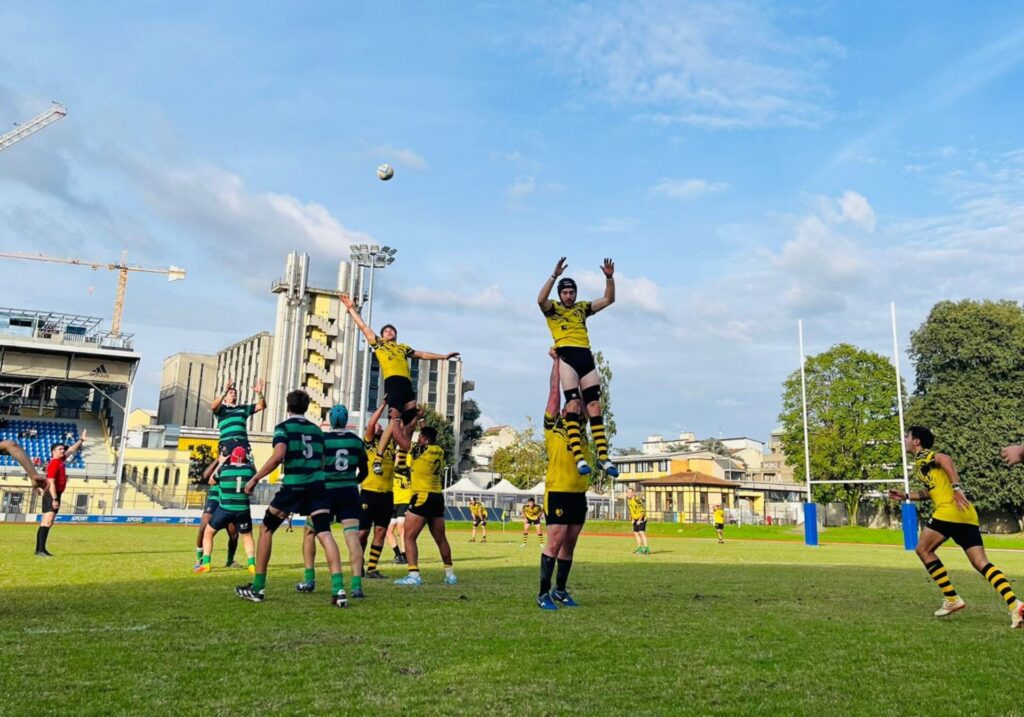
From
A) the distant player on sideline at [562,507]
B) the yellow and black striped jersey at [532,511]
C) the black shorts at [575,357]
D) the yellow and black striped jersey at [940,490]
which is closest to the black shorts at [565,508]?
the distant player on sideline at [562,507]

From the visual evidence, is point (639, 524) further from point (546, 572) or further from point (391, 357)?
point (546, 572)

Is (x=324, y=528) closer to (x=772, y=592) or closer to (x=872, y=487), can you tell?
(x=772, y=592)

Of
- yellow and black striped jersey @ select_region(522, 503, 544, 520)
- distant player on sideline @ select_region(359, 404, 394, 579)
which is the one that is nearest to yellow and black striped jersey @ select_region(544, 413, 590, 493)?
distant player on sideline @ select_region(359, 404, 394, 579)

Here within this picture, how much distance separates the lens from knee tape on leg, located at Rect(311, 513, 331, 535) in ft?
28.0

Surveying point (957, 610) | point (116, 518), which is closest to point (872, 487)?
point (116, 518)

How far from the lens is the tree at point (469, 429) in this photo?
389 feet

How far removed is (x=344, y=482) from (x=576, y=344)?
10.7 ft

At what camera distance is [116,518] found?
43.5 metres

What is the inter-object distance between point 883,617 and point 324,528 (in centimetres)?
623

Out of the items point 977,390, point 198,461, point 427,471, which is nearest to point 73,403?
point 198,461

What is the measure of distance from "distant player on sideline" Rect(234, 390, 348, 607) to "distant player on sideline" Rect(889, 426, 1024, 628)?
683 centimetres

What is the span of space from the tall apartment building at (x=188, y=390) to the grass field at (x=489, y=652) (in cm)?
11222

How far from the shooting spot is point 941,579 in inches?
341

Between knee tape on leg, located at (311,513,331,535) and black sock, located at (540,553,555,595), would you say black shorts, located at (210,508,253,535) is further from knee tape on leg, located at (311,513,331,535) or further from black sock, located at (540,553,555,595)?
black sock, located at (540,553,555,595)
